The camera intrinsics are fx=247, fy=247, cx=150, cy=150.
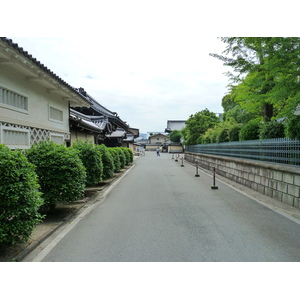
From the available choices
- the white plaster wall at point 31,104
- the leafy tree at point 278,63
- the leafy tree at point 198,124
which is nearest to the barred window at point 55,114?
the white plaster wall at point 31,104

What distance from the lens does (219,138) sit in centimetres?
1911

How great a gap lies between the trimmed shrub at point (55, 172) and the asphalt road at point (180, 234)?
0.88 meters

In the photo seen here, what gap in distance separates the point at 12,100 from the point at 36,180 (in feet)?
11.9

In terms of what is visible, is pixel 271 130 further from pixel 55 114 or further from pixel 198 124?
pixel 198 124

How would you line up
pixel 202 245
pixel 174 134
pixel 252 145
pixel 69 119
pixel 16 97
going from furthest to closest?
pixel 174 134, pixel 69 119, pixel 252 145, pixel 16 97, pixel 202 245

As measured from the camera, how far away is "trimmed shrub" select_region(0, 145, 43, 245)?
3793mm

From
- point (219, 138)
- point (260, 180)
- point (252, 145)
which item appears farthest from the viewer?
point (219, 138)

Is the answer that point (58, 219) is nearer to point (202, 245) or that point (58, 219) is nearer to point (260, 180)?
point (202, 245)

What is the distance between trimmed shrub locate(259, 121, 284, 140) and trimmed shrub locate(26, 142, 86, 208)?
7763mm

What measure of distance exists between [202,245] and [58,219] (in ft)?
12.2

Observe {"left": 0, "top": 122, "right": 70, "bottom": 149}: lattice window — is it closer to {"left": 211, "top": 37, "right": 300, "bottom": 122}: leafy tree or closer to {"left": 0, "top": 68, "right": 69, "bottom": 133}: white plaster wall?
{"left": 0, "top": 68, "right": 69, "bottom": 133}: white plaster wall

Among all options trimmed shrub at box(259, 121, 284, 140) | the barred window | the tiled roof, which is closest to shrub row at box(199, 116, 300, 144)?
trimmed shrub at box(259, 121, 284, 140)

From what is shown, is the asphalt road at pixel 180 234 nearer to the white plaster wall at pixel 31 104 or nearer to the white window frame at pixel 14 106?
the white plaster wall at pixel 31 104

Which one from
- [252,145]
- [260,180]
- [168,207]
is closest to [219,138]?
[252,145]
